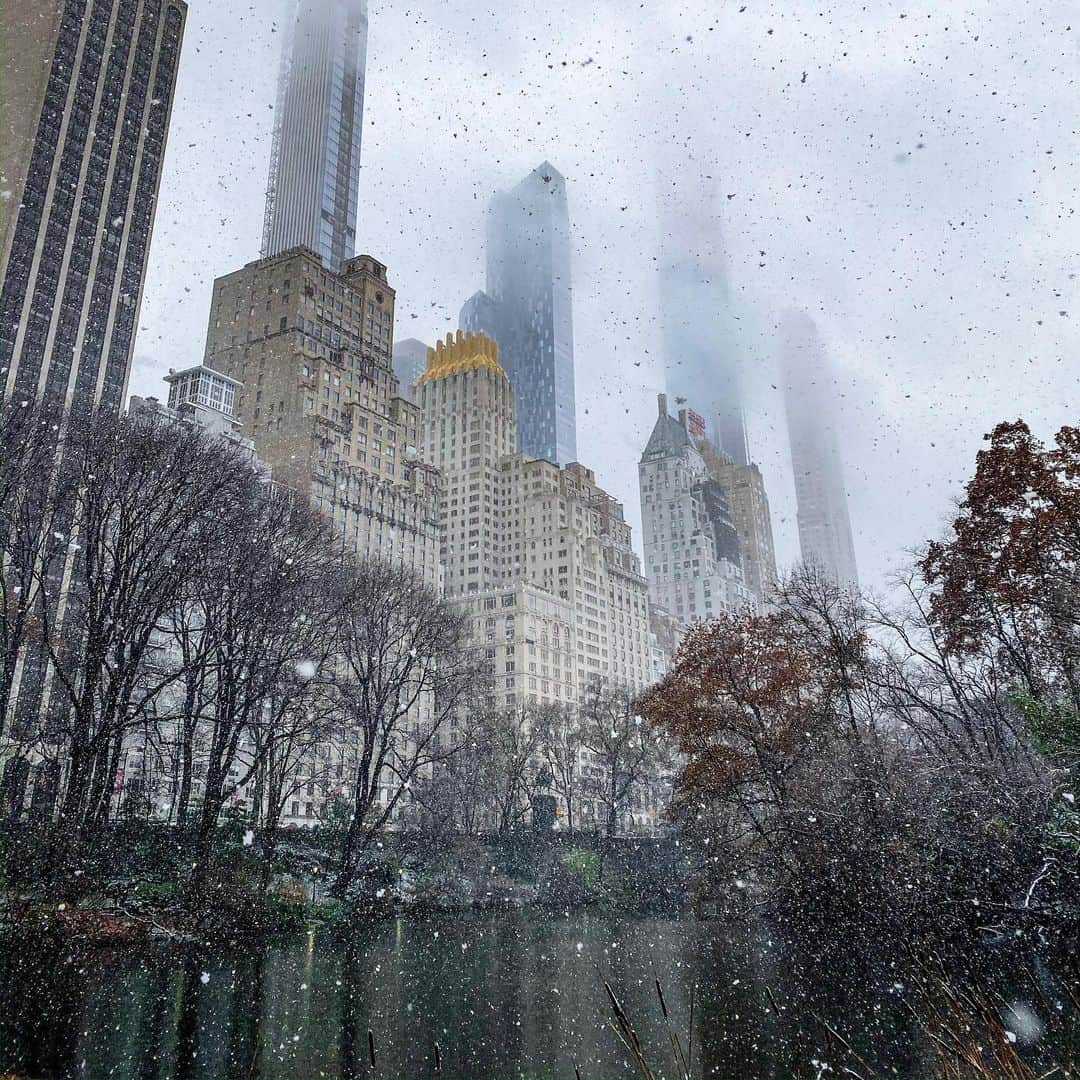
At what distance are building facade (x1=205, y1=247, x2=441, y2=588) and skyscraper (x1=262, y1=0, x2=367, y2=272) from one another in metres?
48.0

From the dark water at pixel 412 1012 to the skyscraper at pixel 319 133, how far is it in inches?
5780

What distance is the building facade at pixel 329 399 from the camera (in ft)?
284

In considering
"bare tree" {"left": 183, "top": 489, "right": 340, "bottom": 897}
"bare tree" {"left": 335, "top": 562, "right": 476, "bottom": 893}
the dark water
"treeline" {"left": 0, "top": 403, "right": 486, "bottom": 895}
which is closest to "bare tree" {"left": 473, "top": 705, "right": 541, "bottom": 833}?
"bare tree" {"left": 335, "top": 562, "right": 476, "bottom": 893}

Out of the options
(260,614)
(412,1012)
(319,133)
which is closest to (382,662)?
(260,614)

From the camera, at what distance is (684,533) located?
167 meters

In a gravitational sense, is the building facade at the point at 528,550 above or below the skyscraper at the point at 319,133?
below

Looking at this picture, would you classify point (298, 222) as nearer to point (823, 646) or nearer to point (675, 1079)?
point (823, 646)

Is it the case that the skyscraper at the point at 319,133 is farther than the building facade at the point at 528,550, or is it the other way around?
the skyscraper at the point at 319,133

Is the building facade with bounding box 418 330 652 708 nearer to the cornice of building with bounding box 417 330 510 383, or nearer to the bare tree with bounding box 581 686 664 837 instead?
the cornice of building with bounding box 417 330 510 383

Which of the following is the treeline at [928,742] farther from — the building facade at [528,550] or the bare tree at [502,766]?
the building facade at [528,550]

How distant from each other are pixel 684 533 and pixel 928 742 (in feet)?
477

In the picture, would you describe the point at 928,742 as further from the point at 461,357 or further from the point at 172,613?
the point at 461,357

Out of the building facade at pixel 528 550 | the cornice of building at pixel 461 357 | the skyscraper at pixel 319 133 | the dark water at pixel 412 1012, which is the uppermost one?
the skyscraper at pixel 319 133

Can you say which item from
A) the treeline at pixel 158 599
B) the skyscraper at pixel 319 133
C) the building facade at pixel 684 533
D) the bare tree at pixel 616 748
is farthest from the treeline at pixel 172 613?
the skyscraper at pixel 319 133
